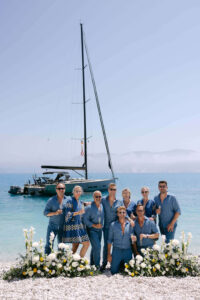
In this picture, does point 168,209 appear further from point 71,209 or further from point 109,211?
point 71,209

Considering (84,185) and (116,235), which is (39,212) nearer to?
(84,185)

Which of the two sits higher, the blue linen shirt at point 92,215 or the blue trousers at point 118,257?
the blue linen shirt at point 92,215

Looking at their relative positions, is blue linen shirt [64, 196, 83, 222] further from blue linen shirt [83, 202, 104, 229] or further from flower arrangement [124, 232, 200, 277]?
flower arrangement [124, 232, 200, 277]

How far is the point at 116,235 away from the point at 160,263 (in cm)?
108

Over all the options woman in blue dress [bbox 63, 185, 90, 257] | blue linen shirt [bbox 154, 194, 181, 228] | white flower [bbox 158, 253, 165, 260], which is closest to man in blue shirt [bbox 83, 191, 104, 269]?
woman in blue dress [bbox 63, 185, 90, 257]

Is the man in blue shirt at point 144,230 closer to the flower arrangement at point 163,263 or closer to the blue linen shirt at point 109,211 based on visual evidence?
the flower arrangement at point 163,263

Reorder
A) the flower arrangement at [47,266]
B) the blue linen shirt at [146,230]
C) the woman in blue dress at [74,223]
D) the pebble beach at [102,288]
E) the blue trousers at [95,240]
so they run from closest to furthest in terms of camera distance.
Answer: the pebble beach at [102,288] < the flower arrangement at [47,266] < the blue linen shirt at [146,230] < the woman in blue dress at [74,223] < the blue trousers at [95,240]

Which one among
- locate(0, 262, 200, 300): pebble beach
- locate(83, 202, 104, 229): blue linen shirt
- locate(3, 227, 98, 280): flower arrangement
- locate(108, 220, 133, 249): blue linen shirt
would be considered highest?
locate(83, 202, 104, 229): blue linen shirt

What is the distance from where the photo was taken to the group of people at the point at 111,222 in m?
5.60

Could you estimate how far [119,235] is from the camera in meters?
5.54

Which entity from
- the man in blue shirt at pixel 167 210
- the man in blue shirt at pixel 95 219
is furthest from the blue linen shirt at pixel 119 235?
the man in blue shirt at pixel 167 210

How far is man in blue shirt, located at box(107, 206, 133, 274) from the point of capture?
5531 millimetres

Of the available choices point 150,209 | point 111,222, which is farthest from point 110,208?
point 150,209

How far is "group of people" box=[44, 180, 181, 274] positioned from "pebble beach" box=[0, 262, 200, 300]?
771mm
